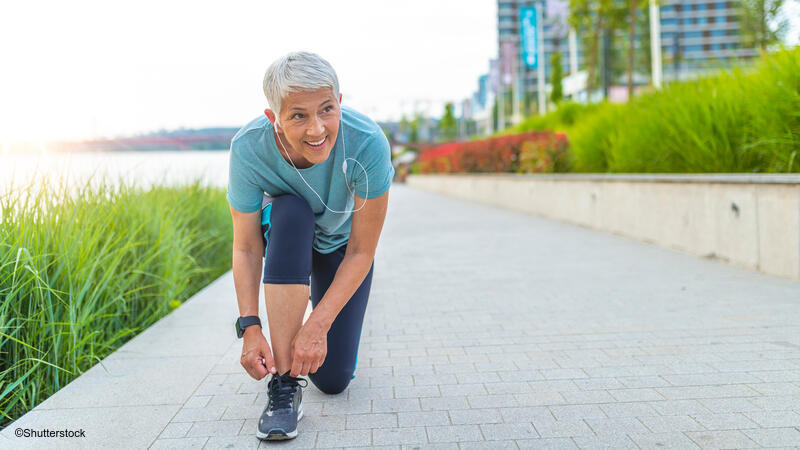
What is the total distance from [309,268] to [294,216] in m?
0.19

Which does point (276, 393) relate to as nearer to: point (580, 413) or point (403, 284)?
point (580, 413)

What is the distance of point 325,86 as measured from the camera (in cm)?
207

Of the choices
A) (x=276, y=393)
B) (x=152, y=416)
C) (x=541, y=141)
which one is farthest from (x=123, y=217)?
(x=541, y=141)

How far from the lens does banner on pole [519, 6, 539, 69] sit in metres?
27.6

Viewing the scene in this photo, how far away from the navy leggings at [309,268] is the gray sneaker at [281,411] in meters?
0.25

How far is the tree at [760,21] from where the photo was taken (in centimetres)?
3191

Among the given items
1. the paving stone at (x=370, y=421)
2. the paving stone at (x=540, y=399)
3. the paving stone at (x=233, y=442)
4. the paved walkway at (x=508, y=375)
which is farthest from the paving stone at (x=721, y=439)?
the paving stone at (x=233, y=442)

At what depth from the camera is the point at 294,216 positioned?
231cm

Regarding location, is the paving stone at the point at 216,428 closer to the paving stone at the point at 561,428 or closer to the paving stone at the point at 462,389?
the paving stone at the point at 462,389

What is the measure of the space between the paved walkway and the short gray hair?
1.20 m

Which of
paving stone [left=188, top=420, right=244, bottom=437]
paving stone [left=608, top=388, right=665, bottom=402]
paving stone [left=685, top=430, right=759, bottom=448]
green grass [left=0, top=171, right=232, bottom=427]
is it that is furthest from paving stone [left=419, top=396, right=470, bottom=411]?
green grass [left=0, top=171, right=232, bottom=427]

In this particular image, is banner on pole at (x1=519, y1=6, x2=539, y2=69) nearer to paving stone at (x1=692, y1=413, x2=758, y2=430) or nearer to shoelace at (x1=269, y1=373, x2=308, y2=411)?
paving stone at (x1=692, y1=413, x2=758, y2=430)

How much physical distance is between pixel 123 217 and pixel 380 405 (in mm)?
2630

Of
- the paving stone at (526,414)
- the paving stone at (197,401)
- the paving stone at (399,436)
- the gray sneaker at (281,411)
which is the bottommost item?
the paving stone at (526,414)
